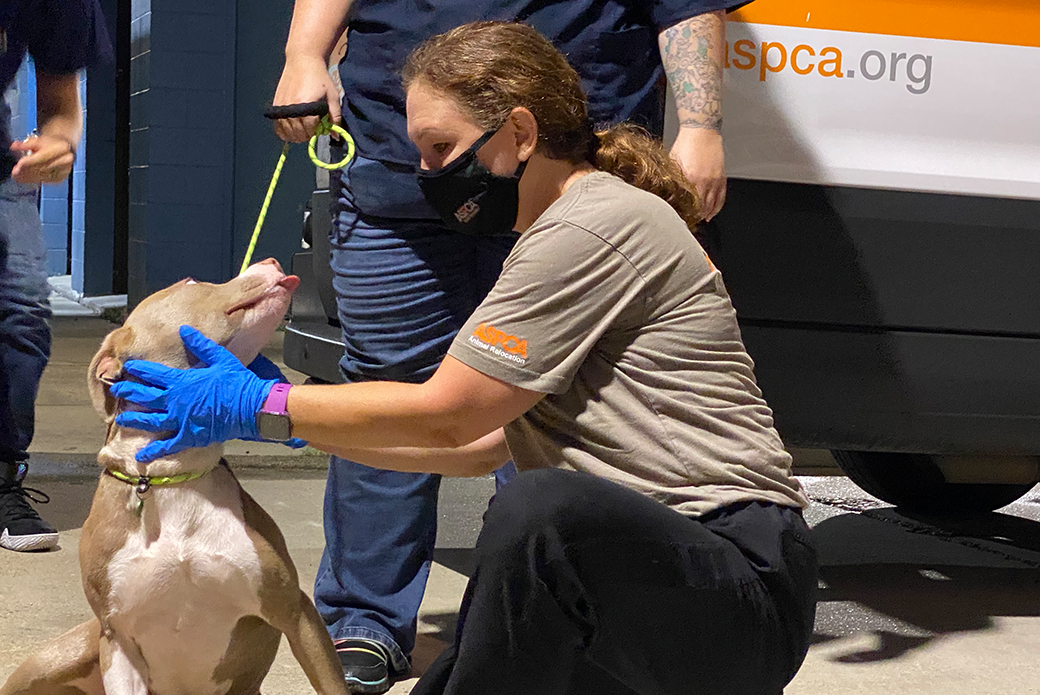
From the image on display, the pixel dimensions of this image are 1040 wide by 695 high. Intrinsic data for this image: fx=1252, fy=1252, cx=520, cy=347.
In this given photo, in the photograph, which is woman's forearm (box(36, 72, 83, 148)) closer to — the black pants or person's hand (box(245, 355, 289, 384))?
person's hand (box(245, 355, 289, 384))

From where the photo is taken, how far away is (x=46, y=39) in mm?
3785

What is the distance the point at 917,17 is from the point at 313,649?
6.60ft

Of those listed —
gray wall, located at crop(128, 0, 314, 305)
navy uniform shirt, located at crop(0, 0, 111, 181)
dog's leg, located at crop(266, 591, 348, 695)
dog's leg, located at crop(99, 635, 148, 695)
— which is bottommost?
gray wall, located at crop(128, 0, 314, 305)

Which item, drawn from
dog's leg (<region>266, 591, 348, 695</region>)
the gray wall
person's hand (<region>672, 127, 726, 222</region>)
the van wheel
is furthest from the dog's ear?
the gray wall

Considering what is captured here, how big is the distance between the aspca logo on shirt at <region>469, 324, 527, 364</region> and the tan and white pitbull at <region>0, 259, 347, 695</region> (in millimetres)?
546

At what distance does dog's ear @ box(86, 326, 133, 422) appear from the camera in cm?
223

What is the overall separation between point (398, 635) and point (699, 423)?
43.1 inches

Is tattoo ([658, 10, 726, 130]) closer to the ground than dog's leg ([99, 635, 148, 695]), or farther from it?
farther from it

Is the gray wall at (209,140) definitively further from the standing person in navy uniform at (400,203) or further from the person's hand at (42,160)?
the standing person in navy uniform at (400,203)

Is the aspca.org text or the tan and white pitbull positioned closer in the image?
the tan and white pitbull

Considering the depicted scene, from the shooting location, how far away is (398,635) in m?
2.79

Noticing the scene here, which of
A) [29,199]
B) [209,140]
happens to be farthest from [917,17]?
[209,140]

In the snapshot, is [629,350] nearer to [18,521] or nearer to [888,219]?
[888,219]

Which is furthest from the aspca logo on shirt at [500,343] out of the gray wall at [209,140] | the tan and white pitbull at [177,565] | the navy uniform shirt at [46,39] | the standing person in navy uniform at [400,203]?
the gray wall at [209,140]
